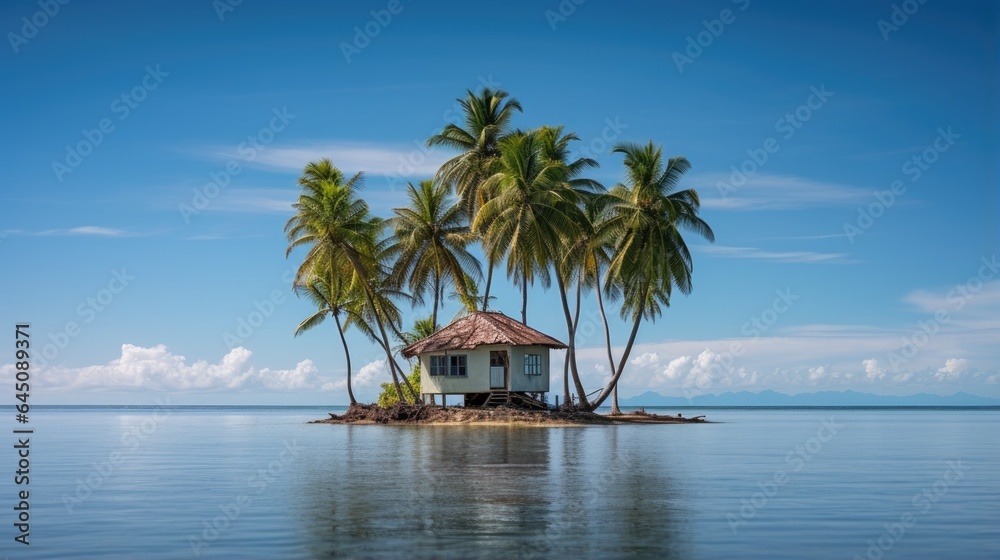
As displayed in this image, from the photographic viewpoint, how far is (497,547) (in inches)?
369

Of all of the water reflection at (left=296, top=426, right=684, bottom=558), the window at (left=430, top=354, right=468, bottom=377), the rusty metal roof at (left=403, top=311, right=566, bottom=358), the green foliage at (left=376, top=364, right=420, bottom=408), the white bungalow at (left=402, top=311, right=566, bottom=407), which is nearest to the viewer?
the water reflection at (left=296, top=426, right=684, bottom=558)

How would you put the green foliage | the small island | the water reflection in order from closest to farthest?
the water reflection → the small island → the green foliage

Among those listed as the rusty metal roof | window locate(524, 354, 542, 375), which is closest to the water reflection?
the rusty metal roof

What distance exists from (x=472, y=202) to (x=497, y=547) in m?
40.0

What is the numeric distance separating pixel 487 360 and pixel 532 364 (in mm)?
2353

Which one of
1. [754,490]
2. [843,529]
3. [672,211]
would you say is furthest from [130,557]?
[672,211]

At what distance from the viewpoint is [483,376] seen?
43000 mm

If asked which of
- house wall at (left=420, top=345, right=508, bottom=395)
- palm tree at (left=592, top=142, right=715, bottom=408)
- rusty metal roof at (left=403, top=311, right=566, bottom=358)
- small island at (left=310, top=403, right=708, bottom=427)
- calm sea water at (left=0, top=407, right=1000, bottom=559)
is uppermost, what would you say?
palm tree at (left=592, top=142, right=715, bottom=408)

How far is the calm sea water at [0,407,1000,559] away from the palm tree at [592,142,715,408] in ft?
66.3

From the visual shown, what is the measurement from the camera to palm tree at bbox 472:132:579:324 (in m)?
42.3

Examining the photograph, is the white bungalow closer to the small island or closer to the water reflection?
the small island

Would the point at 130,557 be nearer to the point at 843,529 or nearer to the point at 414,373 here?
the point at 843,529

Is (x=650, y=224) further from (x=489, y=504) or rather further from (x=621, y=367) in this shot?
(x=489, y=504)

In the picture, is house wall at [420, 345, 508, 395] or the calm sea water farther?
house wall at [420, 345, 508, 395]
